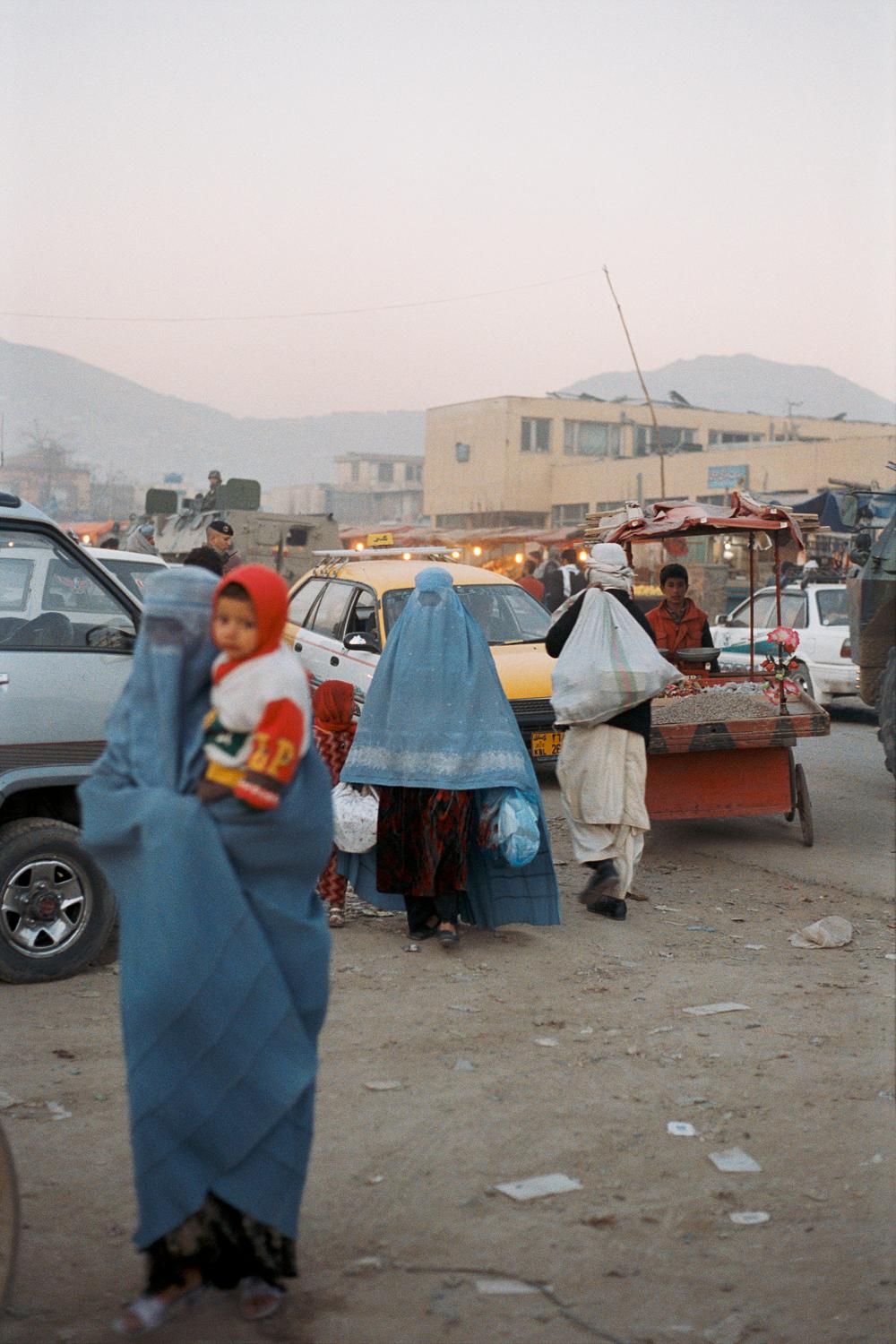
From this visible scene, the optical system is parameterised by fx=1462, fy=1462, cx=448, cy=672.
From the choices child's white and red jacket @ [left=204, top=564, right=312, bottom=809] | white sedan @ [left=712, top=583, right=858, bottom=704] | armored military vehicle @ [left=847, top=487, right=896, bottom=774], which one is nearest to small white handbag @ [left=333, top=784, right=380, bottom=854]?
child's white and red jacket @ [left=204, top=564, right=312, bottom=809]

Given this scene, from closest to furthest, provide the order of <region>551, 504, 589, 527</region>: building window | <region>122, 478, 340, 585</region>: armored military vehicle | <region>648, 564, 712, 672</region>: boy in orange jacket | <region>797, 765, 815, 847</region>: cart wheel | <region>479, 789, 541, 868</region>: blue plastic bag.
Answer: <region>479, 789, 541, 868</region>: blue plastic bag → <region>797, 765, 815, 847</region>: cart wheel → <region>648, 564, 712, 672</region>: boy in orange jacket → <region>122, 478, 340, 585</region>: armored military vehicle → <region>551, 504, 589, 527</region>: building window

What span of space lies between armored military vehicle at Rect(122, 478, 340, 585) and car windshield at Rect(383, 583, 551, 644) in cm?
1265

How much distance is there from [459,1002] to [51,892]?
5.57 ft

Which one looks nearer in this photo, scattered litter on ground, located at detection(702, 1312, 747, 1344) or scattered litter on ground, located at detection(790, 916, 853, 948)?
scattered litter on ground, located at detection(702, 1312, 747, 1344)

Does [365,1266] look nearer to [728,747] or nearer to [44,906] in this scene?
[44,906]

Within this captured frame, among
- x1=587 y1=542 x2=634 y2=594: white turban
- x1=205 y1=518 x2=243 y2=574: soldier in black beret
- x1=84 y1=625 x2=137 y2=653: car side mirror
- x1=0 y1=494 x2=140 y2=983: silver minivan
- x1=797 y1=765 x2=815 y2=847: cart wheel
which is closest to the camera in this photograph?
x1=0 y1=494 x2=140 y2=983: silver minivan

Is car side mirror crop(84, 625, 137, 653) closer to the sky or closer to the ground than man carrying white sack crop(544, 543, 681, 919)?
closer to the sky

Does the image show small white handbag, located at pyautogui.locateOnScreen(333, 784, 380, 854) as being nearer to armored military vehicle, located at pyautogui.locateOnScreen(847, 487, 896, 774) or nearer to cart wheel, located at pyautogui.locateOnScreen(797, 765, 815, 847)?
cart wheel, located at pyautogui.locateOnScreen(797, 765, 815, 847)

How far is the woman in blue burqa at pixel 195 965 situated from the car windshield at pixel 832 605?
1386 centimetres

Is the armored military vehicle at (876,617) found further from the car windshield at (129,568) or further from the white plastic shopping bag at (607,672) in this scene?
A: the car windshield at (129,568)

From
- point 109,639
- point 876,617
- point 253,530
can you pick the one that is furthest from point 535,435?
point 109,639

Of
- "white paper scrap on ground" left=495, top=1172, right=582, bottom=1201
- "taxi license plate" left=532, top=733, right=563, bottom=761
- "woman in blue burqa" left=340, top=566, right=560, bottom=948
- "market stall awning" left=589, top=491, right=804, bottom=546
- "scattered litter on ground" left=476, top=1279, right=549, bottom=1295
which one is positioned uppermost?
"market stall awning" left=589, top=491, right=804, bottom=546

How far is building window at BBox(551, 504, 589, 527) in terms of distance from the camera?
61312mm

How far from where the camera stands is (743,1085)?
16.4ft
